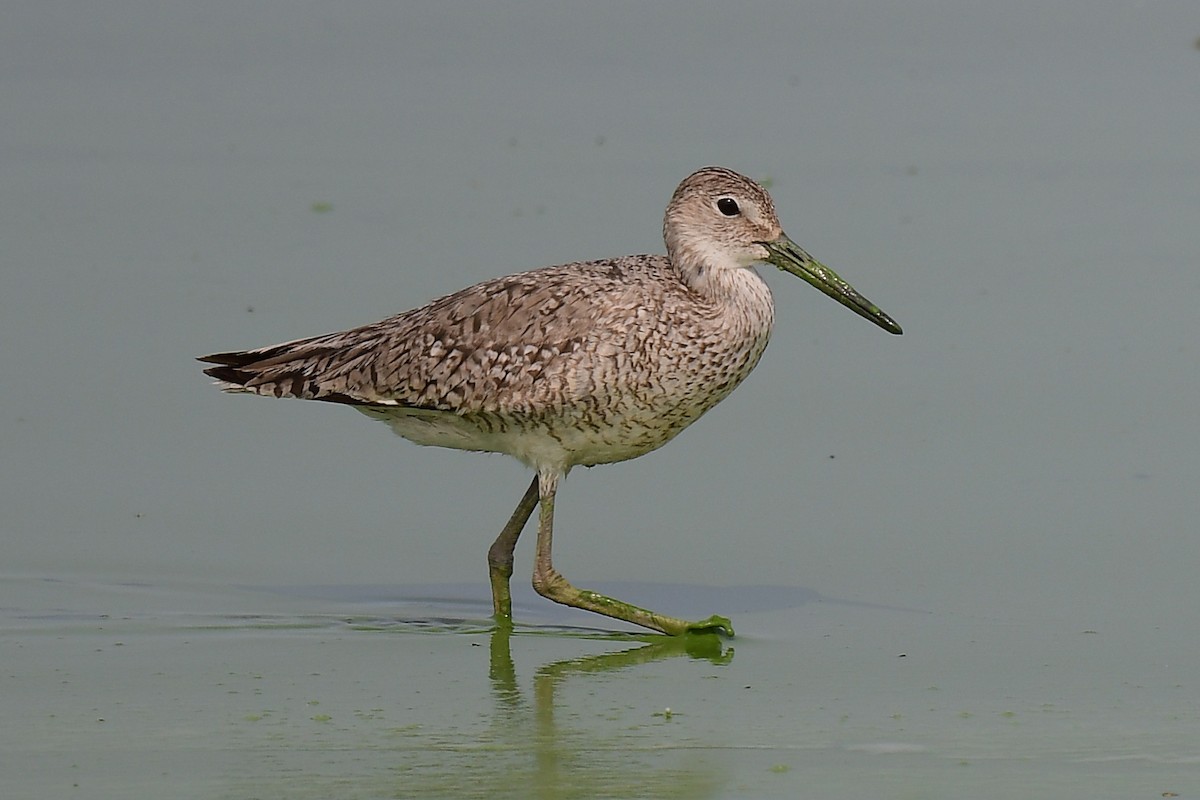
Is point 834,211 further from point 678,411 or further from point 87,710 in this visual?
point 87,710

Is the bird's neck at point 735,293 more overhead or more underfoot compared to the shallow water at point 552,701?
more overhead

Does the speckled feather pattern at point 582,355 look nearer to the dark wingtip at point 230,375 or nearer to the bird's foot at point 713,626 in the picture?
the dark wingtip at point 230,375

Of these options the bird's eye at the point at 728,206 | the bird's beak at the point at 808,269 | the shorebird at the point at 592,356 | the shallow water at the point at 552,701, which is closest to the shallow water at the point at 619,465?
the shallow water at the point at 552,701

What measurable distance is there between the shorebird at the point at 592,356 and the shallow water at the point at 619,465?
54cm

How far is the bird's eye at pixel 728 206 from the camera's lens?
8789 millimetres

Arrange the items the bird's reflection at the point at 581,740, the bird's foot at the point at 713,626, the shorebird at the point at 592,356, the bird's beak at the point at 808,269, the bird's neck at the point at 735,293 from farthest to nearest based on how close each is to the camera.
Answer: the bird's beak at the point at 808,269 < the bird's neck at the point at 735,293 < the shorebird at the point at 592,356 < the bird's foot at the point at 713,626 < the bird's reflection at the point at 581,740

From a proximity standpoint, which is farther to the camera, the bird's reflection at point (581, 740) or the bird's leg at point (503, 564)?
the bird's leg at point (503, 564)

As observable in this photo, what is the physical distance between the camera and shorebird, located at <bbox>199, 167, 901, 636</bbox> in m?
8.57

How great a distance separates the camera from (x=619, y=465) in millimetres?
10398

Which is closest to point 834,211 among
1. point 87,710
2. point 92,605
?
point 92,605

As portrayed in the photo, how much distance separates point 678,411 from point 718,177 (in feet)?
2.81

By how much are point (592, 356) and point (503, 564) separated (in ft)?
2.91

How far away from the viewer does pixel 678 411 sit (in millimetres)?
8680

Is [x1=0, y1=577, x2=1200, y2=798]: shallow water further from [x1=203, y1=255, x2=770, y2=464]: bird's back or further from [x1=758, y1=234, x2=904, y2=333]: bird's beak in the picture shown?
[x1=758, y1=234, x2=904, y2=333]: bird's beak
